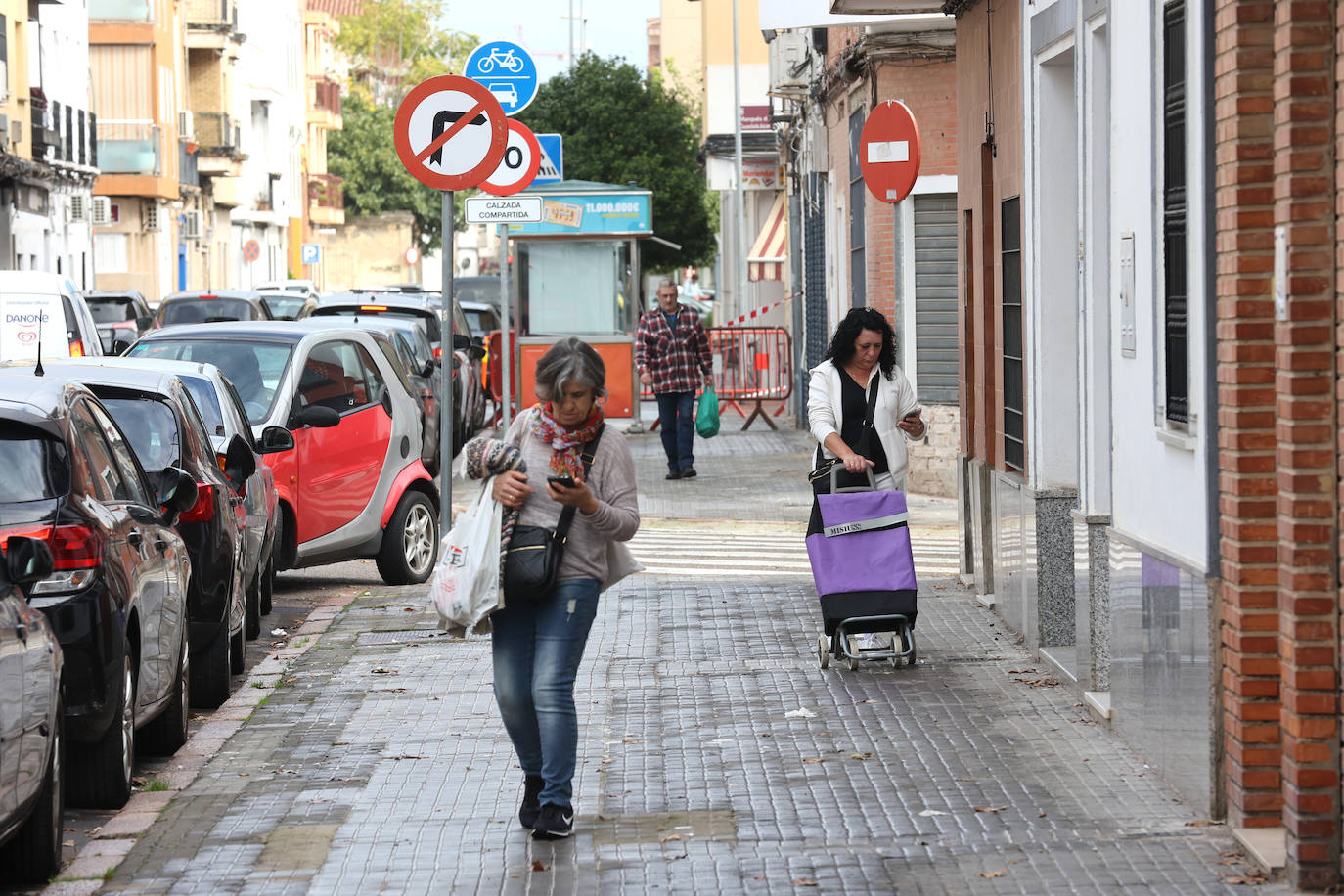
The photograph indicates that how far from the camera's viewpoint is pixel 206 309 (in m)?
32.4

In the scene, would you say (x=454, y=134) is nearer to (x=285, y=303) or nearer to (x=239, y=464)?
(x=239, y=464)

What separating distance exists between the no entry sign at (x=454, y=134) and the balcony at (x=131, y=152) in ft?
176

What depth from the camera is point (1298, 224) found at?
6.00 metres

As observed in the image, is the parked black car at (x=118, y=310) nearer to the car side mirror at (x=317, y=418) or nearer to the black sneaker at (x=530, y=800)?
the car side mirror at (x=317, y=418)

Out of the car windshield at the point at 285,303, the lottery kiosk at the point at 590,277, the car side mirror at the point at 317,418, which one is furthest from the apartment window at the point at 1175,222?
the car windshield at the point at 285,303

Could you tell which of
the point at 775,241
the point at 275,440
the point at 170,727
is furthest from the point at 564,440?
the point at 775,241

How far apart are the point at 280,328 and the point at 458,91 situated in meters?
3.03

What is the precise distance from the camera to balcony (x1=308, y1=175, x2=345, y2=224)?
9512 centimetres

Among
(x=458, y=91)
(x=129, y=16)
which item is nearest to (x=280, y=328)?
(x=458, y=91)

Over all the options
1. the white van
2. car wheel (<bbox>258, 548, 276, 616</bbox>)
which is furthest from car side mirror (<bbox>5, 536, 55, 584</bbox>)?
the white van

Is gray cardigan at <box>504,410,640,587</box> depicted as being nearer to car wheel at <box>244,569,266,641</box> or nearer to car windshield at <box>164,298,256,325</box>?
car wheel at <box>244,569,266,641</box>

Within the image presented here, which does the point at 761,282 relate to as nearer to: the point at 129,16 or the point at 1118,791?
the point at 1118,791

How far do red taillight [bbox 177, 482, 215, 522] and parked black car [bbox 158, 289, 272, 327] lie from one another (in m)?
21.9

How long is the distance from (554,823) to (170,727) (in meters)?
2.45
